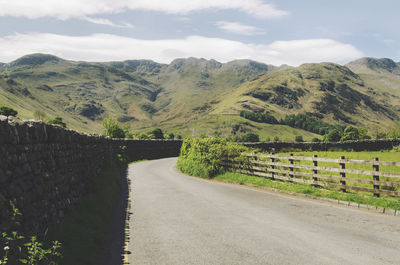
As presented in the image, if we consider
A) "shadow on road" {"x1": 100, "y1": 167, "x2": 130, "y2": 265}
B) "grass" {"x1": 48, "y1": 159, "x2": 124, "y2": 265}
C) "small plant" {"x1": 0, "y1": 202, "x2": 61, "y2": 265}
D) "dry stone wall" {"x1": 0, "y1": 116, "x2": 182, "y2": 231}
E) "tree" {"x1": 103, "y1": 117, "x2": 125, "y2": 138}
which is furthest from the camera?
"tree" {"x1": 103, "y1": 117, "x2": 125, "y2": 138}

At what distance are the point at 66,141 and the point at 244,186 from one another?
11.6 metres

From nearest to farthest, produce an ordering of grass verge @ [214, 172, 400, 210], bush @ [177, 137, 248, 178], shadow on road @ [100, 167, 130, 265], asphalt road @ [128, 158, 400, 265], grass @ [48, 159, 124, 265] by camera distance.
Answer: grass @ [48, 159, 124, 265] < asphalt road @ [128, 158, 400, 265] < shadow on road @ [100, 167, 130, 265] < grass verge @ [214, 172, 400, 210] < bush @ [177, 137, 248, 178]

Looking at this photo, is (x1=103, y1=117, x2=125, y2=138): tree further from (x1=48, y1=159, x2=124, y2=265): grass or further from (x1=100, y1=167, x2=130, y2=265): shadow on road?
(x1=48, y1=159, x2=124, y2=265): grass

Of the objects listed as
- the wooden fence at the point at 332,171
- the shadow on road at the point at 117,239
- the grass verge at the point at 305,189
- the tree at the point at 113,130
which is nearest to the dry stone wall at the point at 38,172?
the shadow on road at the point at 117,239

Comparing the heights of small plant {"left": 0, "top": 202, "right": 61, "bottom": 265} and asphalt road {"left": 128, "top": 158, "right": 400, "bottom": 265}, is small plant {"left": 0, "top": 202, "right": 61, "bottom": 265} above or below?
above

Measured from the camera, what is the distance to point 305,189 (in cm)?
1603

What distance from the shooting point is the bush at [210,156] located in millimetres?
24219

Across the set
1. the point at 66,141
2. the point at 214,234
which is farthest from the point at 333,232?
the point at 66,141

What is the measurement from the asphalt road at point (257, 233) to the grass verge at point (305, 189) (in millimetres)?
963

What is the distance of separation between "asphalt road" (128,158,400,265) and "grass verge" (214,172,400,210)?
963mm

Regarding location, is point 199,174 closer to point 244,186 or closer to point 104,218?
point 244,186

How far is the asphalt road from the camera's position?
760cm

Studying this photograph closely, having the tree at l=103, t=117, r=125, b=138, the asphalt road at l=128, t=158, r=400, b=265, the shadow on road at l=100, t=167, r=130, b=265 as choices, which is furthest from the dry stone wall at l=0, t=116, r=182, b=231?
the tree at l=103, t=117, r=125, b=138

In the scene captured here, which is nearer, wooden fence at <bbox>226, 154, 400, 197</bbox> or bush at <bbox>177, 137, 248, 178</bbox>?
wooden fence at <bbox>226, 154, 400, 197</bbox>
